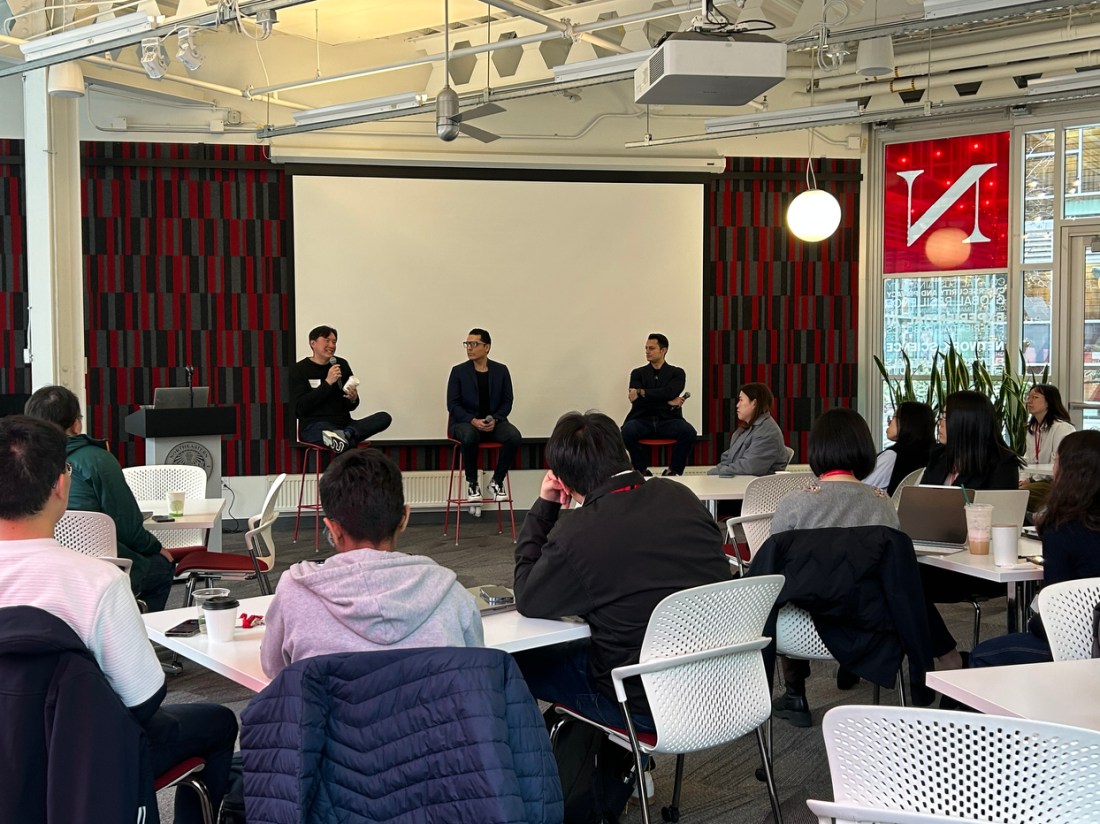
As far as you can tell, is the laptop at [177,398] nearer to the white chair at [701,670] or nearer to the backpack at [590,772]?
the backpack at [590,772]

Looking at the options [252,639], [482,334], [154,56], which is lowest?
[252,639]

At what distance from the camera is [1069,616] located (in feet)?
8.18

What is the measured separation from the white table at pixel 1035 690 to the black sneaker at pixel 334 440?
5943 mm

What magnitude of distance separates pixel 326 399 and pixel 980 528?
536 cm

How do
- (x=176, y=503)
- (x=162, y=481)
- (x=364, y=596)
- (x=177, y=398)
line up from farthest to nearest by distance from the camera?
(x=177, y=398), (x=162, y=481), (x=176, y=503), (x=364, y=596)

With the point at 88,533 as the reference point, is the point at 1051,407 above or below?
above

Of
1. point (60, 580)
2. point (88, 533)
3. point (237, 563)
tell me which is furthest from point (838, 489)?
point (237, 563)

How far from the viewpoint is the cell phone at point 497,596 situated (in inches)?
110

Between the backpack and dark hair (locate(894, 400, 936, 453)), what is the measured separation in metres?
2.63

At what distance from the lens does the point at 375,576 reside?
2.06 m

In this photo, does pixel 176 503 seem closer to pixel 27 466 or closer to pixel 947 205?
pixel 27 466

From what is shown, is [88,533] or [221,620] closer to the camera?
[221,620]

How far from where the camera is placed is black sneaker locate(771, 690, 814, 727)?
404cm

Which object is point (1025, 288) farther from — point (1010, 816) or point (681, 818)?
point (1010, 816)
